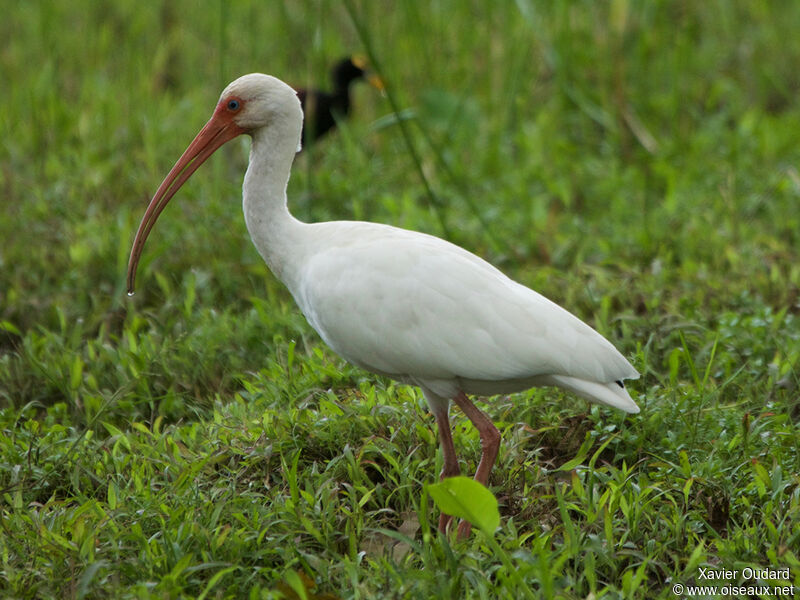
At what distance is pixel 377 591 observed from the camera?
9.77 ft

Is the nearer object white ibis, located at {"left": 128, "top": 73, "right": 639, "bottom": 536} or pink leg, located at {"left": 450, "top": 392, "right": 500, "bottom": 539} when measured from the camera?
white ibis, located at {"left": 128, "top": 73, "right": 639, "bottom": 536}

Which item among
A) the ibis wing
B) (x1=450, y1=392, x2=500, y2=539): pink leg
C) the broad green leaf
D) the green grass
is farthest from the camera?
(x1=450, y1=392, x2=500, y2=539): pink leg

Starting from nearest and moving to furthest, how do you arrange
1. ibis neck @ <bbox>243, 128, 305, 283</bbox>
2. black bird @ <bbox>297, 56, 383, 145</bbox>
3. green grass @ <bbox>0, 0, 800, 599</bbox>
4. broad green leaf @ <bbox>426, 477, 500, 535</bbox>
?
broad green leaf @ <bbox>426, 477, 500, 535</bbox>, green grass @ <bbox>0, 0, 800, 599</bbox>, ibis neck @ <bbox>243, 128, 305, 283</bbox>, black bird @ <bbox>297, 56, 383, 145</bbox>

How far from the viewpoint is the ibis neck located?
3580 millimetres

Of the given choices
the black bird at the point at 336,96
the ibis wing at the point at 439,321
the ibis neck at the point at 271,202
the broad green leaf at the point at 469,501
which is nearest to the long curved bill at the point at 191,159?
the ibis neck at the point at 271,202

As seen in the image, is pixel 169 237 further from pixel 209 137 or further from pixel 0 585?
pixel 0 585

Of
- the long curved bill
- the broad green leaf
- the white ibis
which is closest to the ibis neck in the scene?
the white ibis

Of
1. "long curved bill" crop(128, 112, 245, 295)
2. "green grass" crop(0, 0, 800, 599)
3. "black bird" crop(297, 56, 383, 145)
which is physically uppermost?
"long curved bill" crop(128, 112, 245, 295)

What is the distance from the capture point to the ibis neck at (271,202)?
3580 mm

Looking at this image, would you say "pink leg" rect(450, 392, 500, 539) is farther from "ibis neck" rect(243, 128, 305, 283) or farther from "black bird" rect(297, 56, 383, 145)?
"black bird" rect(297, 56, 383, 145)

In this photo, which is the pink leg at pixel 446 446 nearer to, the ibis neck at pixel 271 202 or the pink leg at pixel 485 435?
the pink leg at pixel 485 435

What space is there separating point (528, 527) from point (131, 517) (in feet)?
4.24

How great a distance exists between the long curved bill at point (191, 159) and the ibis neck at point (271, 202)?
124 millimetres

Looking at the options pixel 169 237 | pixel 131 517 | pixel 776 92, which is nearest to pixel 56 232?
pixel 169 237
